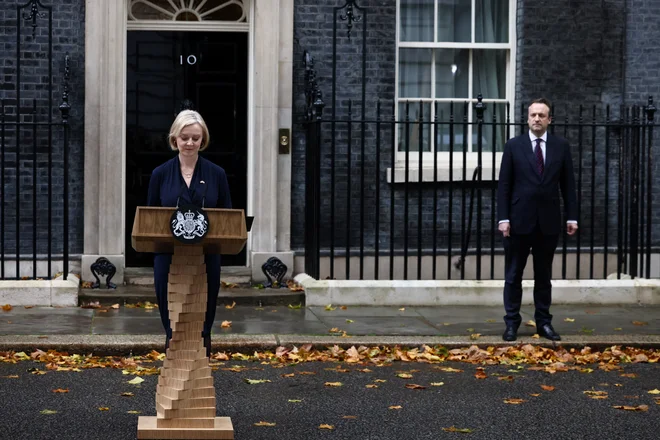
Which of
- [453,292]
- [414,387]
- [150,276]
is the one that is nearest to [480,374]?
[414,387]

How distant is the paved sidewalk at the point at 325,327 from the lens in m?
8.84

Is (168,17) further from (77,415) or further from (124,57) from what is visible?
(77,415)

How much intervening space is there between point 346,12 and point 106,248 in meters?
3.32

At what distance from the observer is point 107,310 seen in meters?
10.6

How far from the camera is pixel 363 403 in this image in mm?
7074

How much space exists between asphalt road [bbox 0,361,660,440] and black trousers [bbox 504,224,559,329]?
3.38ft

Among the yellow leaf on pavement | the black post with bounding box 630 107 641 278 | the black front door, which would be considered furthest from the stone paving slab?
the yellow leaf on pavement

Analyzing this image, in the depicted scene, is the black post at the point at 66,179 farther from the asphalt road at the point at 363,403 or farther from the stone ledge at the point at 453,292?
the asphalt road at the point at 363,403

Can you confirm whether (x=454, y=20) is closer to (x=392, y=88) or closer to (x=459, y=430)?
(x=392, y=88)

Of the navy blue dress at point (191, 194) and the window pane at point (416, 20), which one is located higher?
the window pane at point (416, 20)

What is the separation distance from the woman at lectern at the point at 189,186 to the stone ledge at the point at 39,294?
13.8 ft

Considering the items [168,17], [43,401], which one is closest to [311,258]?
[168,17]

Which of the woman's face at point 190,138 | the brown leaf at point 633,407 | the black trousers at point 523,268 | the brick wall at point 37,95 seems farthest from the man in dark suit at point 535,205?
the brick wall at point 37,95

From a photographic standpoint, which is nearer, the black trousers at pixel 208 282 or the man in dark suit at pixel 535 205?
the black trousers at pixel 208 282
